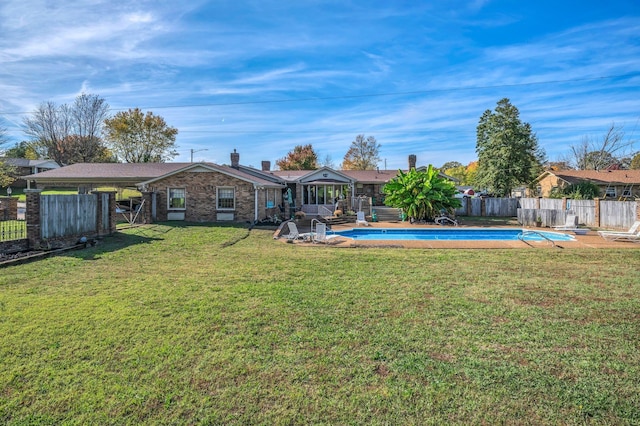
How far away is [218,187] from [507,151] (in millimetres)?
28807

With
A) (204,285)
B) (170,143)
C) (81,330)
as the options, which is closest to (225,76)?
(204,285)

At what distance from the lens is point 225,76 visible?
921 inches

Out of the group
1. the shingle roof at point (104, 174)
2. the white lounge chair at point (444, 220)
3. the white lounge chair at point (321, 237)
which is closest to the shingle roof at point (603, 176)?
the white lounge chair at point (444, 220)

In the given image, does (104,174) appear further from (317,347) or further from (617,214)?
(617,214)

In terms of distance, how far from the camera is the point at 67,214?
484 inches

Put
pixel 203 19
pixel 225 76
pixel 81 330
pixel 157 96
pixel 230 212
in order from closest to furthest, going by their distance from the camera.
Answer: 1. pixel 81 330
2. pixel 203 19
3. pixel 230 212
4. pixel 225 76
5. pixel 157 96

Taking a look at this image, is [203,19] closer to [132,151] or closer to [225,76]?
[225,76]

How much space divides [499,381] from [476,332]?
4.21 ft

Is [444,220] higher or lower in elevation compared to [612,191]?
lower

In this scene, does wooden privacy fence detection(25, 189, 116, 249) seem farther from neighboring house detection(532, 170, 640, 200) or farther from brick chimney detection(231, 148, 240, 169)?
neighboring house detection(532, 170, 640, 200)

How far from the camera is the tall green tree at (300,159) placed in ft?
172

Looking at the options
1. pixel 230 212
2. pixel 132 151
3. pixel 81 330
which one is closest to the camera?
pixel 81 330

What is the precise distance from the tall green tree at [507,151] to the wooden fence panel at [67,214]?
34917 millimetres

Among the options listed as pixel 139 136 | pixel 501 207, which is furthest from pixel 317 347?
pixel 139 136
